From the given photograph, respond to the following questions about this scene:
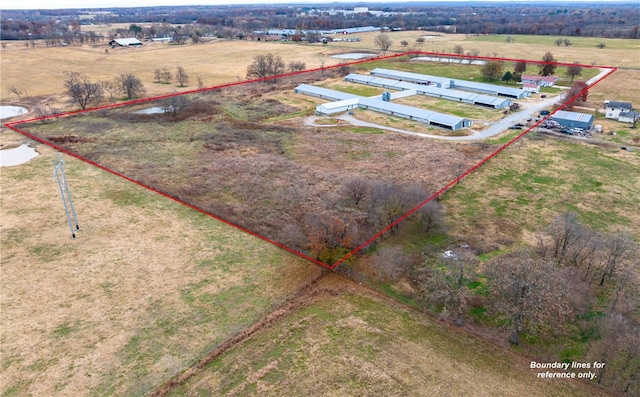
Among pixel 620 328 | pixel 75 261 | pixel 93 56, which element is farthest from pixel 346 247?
pixel 93 56

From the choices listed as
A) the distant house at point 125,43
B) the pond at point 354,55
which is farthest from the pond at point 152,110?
the distant house at point 125,43

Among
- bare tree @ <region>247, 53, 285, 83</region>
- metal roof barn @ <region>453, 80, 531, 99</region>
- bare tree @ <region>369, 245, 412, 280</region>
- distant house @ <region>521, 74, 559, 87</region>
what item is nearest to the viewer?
bare tree @ <region>369, 245, 412, 280</region>

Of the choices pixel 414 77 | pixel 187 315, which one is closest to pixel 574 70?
pixel 414 77

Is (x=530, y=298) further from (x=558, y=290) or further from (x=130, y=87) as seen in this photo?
(x=130, y=87)

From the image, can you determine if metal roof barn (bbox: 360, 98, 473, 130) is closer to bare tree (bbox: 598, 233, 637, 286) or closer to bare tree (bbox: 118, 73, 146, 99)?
bare tree (bbox: 598, 233, 637, 286)

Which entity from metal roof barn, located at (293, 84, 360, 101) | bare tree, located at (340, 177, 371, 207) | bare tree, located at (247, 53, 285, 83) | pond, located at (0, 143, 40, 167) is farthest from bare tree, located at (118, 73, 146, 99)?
bare tree, located at (340, 177, 371, 207)

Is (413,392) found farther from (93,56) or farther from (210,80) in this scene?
(93,56)
